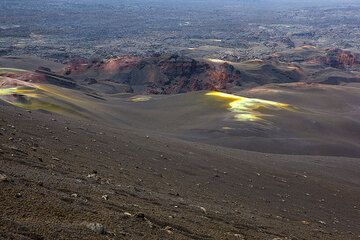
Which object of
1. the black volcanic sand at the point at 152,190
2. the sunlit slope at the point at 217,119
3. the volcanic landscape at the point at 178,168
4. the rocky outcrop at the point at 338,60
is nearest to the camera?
the black volcanic sand at the point at 152,190

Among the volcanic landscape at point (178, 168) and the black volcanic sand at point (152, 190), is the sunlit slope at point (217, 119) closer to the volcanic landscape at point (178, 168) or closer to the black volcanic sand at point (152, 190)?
the volcanic landscape at point (178, 168)

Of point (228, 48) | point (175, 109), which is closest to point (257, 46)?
point (228, 48)

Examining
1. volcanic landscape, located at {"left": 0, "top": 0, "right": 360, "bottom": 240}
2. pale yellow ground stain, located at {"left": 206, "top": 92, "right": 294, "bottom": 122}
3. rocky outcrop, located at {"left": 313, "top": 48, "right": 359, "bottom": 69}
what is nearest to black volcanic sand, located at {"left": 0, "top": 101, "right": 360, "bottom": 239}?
volcanic landscape, located at {"left": 0, "top": 0, "right": 360, "bottom": 240}

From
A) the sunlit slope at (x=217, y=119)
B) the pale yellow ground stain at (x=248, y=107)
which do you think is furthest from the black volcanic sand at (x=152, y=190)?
the pale yellow ground stain at (x=248, y=107)

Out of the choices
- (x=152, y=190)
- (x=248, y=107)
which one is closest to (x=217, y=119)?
(x=248, y=107)

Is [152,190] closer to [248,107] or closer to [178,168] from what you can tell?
[178,168]

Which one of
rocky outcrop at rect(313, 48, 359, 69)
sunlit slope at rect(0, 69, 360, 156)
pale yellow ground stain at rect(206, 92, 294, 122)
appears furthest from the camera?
rocky outcrop at rect(313, 48, 359, 69)

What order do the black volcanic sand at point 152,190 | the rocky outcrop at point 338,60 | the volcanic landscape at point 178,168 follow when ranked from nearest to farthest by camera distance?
the black volcanic sand at point 152,190, the volcanic landscape at point 178,168, the rocky outcrop at point 338,60

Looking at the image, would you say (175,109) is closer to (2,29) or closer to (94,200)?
(94,200)

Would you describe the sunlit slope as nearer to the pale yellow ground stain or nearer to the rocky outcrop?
the pale yellow ground stain
